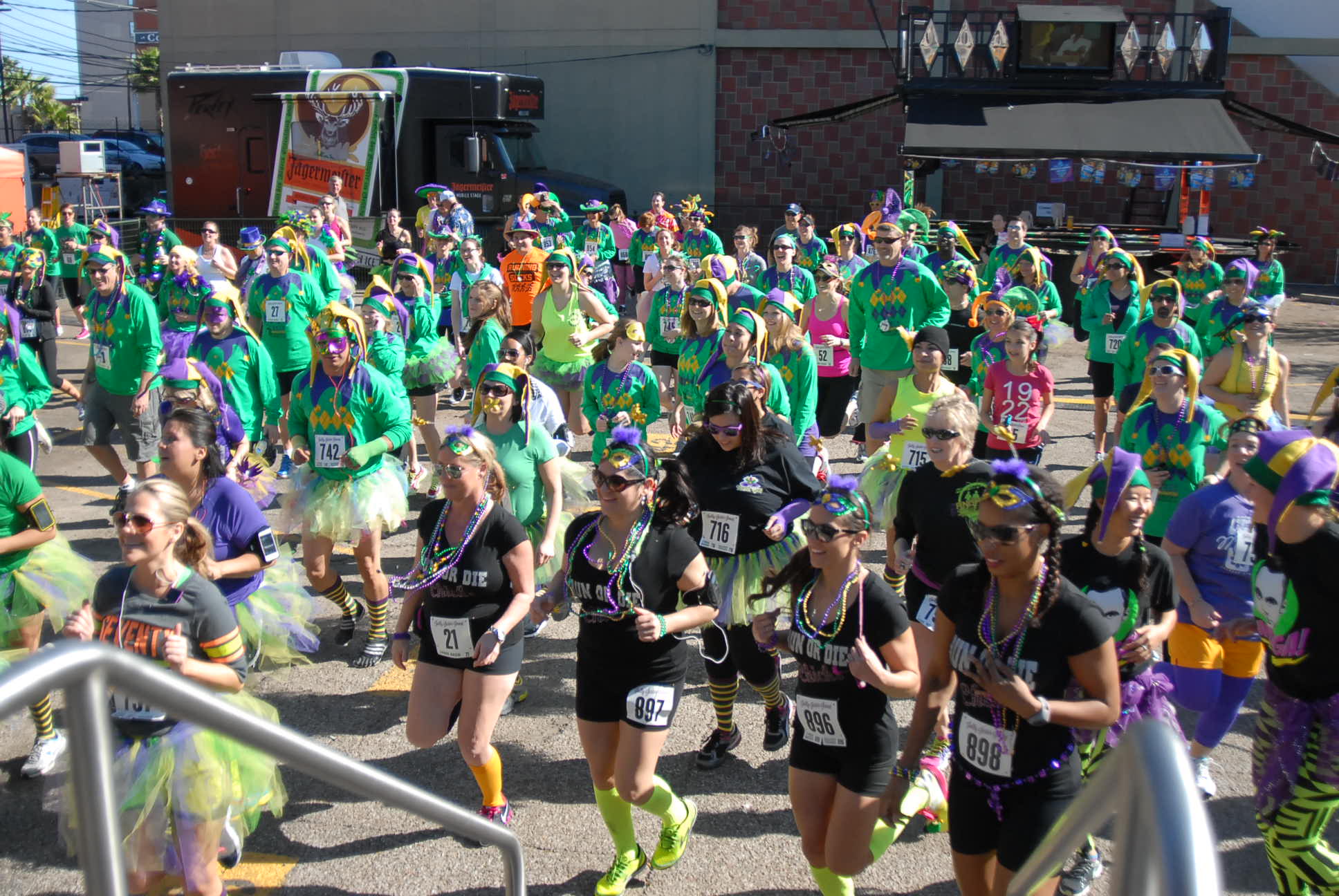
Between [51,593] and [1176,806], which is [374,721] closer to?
[51,593]

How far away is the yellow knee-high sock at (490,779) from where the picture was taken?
16.3 feet

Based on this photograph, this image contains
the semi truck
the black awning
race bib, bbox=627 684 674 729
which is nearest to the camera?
race bib, bbox=627 684 674 729

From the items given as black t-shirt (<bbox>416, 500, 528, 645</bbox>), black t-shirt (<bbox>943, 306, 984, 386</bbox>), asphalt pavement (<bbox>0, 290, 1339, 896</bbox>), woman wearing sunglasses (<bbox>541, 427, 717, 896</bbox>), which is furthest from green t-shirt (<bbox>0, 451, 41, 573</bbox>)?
black t-shirt (<bbox>943, 306, 984, 386</bbox>)

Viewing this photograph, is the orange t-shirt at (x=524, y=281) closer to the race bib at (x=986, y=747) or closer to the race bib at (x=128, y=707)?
the race bib at (x=986, y=747)

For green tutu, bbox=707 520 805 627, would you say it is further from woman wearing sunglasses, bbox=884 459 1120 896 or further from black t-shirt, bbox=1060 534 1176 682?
woman wearing sunglasses, bbox=884 459 1120 896

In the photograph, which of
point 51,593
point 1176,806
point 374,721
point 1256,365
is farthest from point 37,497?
point 1256,365

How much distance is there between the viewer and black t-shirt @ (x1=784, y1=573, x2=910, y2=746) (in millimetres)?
4145

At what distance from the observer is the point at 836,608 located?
4.21 meters

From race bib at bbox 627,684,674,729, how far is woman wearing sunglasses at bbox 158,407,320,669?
5.83 feet

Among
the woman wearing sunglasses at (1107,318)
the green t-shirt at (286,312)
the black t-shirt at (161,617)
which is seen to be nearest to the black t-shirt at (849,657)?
the black t-shirt at (161,617)

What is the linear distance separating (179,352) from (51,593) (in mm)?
4013

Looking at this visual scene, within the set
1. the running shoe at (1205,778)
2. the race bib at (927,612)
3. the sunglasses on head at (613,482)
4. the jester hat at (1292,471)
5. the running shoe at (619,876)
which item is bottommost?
the running shoe at (619,876)

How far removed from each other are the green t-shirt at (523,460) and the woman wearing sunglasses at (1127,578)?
9.85 feet

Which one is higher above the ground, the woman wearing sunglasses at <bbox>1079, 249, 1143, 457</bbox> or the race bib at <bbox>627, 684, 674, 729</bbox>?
the woman wearing sunglasses at <bbox>1079, 249, 1143, 457</bbox>
